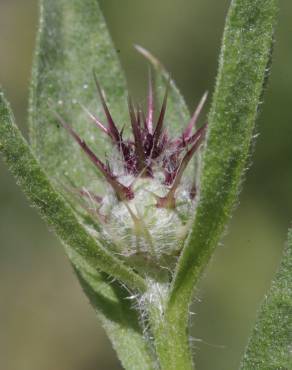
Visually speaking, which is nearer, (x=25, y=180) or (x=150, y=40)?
(x=25, y=180)

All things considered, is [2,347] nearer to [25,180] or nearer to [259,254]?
[259,254]

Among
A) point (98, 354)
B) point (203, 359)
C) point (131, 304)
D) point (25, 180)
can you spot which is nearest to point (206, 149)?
point (25, 180)

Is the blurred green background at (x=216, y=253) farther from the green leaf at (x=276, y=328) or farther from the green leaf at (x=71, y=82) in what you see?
the green leaf at (x=276, y=328)

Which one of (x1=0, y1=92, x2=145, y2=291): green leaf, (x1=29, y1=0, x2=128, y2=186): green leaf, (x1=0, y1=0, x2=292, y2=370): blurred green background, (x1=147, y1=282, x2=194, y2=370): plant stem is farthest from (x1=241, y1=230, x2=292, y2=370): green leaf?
(x1=0, y1=0, x2=292, y2=370): blurred green background

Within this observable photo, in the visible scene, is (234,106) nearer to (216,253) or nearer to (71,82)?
(71,82)

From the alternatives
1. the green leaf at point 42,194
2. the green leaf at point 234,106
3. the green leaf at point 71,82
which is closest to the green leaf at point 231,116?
the green leaf at point 234,106

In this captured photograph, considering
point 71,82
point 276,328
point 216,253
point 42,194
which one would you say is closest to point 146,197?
point 42,194
